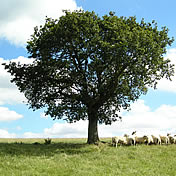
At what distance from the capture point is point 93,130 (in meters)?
34.8

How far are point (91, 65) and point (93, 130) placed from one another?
30.8 ft

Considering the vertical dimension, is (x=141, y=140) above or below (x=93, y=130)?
below

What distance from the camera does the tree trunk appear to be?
113 ft

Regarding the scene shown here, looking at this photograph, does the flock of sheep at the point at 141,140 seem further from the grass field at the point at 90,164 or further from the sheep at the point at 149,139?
the grass field at the point at 90,164

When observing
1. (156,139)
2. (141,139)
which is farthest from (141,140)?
(156,139)

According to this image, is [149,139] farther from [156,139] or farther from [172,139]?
[172,139]

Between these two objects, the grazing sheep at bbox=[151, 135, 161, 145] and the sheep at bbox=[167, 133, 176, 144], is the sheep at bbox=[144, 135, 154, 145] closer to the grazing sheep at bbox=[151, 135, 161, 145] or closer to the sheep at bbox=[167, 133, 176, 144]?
the grazing sheep at bbox=[151, 135, 161, 145]

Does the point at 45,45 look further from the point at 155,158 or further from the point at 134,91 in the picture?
the point at 155,158

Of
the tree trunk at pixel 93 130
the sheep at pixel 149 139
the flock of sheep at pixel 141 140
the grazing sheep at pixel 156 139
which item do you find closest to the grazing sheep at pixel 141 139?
the flock of sheep at pixel 141 140

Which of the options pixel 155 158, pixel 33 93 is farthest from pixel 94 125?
pixel 155 158

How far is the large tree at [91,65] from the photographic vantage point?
30.2 meters

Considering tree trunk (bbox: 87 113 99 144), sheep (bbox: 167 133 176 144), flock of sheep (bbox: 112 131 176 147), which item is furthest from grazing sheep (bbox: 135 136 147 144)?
tree trunk (bbox: 87 113 99 144)

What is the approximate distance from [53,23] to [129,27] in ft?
31.9

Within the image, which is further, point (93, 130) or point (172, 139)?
point (172, 139)
